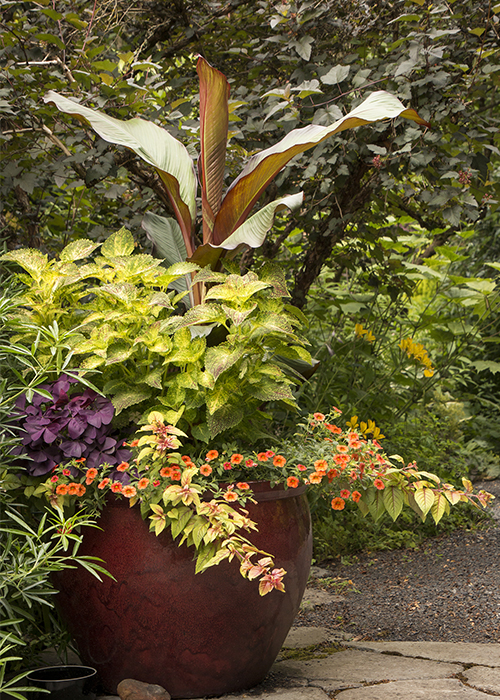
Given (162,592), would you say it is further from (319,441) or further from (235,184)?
(235,184)

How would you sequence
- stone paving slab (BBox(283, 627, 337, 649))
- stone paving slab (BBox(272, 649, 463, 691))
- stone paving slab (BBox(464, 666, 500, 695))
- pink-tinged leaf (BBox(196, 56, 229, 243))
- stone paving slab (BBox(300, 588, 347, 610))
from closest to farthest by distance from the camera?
stone paving slab (BBox(464, 666, 500, 695)), stone paving slab (BBox(272, 649, 463, 691)), pink-tinged leaf (BBox(196, 56, 229, 243)), stone paving slab (BBox(283, 627, 337, 649)), stone paving slab (BBox(300, 588, 347, 610))

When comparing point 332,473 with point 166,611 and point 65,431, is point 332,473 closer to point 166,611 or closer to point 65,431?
point 166,611

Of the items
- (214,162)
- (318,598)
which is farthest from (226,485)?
(318,598)

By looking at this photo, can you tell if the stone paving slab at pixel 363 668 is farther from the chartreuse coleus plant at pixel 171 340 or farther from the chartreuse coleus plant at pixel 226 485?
the chartreuse coleus plant at pixel 171 340

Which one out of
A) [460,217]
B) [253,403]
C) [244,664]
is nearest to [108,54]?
[460,217]

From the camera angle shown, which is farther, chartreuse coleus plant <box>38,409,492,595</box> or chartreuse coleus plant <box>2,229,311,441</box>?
chartreuse coleus plant <box>2,229,311,441</box>

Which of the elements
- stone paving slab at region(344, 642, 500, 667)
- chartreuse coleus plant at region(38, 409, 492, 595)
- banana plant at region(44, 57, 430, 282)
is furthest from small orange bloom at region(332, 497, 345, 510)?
banana plant at region(44, 57, 430, 282)

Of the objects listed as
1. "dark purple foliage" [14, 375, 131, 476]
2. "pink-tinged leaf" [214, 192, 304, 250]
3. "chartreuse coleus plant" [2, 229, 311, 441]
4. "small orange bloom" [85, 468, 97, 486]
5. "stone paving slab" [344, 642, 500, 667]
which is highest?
"pink-tinged leaf" [214, 192, 304, 250]

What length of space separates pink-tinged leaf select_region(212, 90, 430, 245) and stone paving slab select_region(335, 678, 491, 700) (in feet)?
4.19

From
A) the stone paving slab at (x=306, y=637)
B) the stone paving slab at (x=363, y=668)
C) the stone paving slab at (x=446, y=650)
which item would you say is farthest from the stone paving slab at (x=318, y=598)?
the stone paving slab at (x=363, y=668)

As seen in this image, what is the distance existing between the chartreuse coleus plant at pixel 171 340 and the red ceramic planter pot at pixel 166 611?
244 mm

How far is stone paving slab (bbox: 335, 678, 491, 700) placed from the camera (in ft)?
4.73

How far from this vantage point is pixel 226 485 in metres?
1.63

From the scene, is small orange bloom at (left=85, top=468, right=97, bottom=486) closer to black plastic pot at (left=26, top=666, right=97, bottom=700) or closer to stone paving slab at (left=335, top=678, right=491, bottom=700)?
black plastic pot at (left=26, top=666, right=97, bottom=700)
